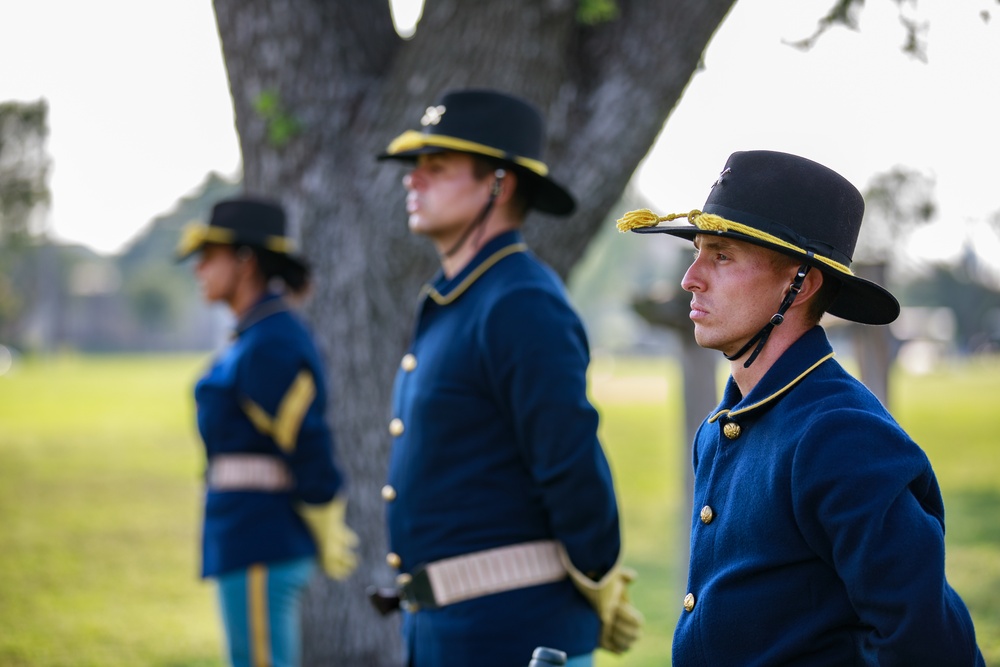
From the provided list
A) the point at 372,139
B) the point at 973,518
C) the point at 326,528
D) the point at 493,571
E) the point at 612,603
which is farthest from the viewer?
the point at 973,518

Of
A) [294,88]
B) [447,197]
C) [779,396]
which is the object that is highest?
[294,88]

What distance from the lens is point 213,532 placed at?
14.6 ft

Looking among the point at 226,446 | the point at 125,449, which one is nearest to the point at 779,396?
the point at 226,446

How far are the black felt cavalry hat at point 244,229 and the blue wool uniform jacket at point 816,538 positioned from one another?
113 inches

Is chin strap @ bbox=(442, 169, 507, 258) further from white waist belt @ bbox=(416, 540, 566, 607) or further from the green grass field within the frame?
the green grass field

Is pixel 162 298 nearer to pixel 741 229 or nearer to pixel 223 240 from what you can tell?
pixel 223 240

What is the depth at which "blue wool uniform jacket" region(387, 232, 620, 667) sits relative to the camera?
306 cm

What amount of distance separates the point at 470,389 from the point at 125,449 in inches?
686

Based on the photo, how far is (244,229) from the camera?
4.82m

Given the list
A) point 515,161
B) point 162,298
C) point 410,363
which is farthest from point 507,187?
point 162,298

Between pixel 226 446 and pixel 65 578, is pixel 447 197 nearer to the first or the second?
pixel 226 446

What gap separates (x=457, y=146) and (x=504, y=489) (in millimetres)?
992

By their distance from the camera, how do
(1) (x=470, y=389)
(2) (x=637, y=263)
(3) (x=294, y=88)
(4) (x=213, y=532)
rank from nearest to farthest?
(1) (x=470, y=389) < (4) (x=213, y=532) < (3) (x=294, y=88) < (2) (x=637, y=263)

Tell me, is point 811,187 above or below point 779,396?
above
